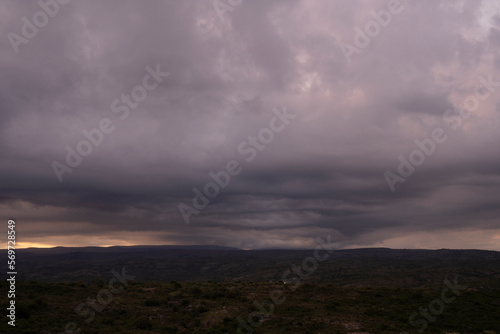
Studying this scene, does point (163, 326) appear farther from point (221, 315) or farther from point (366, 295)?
point (366, 295)

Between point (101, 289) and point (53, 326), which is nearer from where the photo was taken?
point (53, 326)

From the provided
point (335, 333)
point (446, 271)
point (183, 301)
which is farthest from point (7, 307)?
point (446, 271)

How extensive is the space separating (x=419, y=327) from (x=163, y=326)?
28.4m

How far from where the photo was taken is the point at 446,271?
507ft

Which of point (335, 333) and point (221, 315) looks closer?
point (335, 333)

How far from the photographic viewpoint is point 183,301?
50.0 metres

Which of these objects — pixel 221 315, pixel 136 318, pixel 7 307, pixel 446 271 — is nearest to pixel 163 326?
pixel 136 318

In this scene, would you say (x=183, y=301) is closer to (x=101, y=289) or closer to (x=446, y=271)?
(x=101, y=289)

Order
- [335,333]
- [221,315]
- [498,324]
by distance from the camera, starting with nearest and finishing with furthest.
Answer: [335,333], [498,324], [221,315]

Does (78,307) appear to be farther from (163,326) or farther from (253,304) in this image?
(253,304)

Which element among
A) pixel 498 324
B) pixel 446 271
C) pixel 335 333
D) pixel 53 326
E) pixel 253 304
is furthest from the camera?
pixel 446 271

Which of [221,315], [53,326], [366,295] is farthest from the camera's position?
[366,295]

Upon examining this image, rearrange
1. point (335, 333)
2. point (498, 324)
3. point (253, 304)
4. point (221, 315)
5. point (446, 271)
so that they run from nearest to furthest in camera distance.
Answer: point (335, 333) < point (498, 324) < point (221, 315) < point (253, 304) < point (446, 271)

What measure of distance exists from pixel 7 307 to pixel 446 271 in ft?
527
